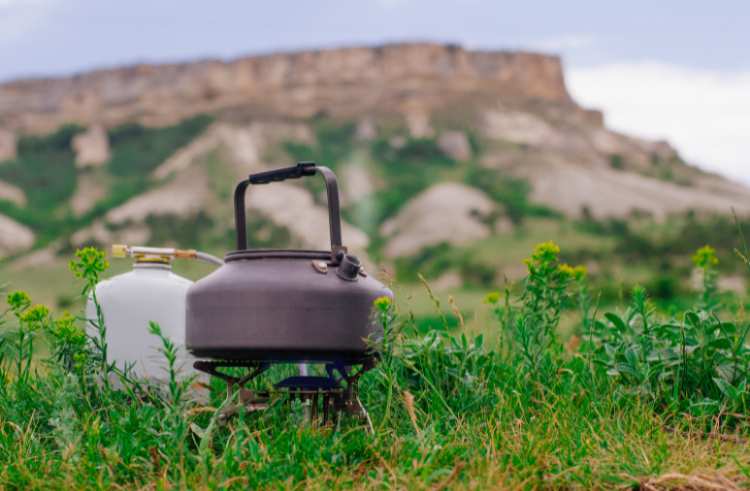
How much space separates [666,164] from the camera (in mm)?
127312

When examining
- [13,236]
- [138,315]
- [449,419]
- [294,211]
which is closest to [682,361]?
[449,419]

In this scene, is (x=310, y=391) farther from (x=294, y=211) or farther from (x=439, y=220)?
(x=439, y=220)

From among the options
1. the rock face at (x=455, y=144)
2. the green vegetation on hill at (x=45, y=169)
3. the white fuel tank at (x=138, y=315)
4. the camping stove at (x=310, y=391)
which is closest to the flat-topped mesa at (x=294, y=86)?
the green vegetation on hill at (x=45, y=169)

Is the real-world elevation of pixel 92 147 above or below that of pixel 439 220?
above

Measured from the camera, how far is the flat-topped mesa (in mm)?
136875

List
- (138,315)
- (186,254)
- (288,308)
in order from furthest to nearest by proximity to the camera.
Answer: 1. (186,254)
2. (138,315)
3. (288,308)

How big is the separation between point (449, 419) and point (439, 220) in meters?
93.6

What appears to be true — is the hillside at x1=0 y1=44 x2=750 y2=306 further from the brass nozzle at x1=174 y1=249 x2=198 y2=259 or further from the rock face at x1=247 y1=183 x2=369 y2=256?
the brass nozzle at x1=174 y1=249 x2=198 y2=259

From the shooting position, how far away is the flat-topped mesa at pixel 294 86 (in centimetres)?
13688

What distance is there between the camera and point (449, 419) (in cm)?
419

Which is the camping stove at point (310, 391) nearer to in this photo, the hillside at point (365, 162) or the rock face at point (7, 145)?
the hillside at point (365, 162)

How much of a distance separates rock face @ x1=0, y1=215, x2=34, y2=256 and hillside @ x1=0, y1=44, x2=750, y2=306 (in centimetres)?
24

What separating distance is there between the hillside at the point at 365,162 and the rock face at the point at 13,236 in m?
0.24

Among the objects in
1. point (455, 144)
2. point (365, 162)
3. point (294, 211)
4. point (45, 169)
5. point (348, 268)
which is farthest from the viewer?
point (45, 169)
